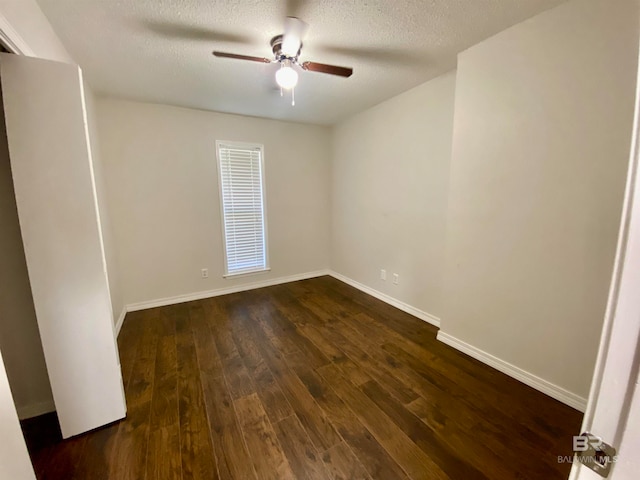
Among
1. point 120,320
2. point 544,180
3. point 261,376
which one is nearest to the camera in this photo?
point 544,180

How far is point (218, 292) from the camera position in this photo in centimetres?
372

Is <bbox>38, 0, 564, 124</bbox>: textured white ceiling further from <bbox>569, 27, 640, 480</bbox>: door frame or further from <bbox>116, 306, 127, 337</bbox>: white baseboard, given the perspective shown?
<bbox>116, 306, 127, 337</bbox>: white baseboard

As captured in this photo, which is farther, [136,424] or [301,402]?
A: [301,402]

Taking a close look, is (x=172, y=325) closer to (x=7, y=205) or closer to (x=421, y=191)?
(x=7, y=205)

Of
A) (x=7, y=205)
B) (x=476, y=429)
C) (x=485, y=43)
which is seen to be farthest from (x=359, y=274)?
(x=7, y=205)

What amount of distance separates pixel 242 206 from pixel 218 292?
4.18 feet

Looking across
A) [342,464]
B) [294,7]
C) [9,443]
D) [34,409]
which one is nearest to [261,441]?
[342,464]

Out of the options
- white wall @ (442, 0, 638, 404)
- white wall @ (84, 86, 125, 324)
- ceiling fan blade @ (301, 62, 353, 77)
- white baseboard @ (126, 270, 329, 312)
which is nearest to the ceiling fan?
ceiling fan blade @ (301, 62, 353, 77)

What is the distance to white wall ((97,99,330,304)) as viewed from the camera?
3043 mm

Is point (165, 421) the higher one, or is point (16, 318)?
point (16, 318)

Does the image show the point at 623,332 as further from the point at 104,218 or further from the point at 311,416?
the point at 104,218

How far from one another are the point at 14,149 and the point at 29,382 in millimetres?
1421

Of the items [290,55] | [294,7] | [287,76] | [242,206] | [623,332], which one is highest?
[294,7]

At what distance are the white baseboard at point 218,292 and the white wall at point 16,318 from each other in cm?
162
